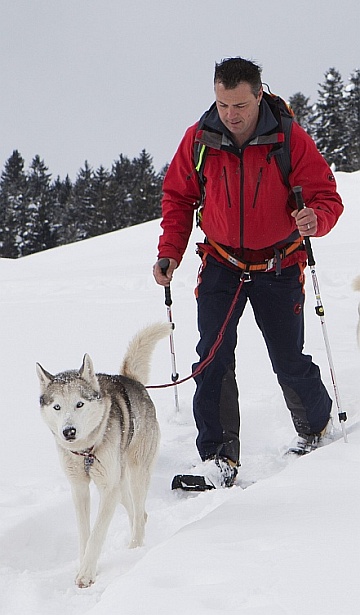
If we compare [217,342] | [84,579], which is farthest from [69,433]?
[217,342]

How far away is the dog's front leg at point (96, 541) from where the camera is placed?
278 centimetres

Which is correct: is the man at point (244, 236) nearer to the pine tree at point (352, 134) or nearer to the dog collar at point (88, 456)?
the dog collar at point (88, 456)

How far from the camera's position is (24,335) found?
846 cm

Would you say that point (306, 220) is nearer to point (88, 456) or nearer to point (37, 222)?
point (88, 456)

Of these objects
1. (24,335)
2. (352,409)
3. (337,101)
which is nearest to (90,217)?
(337,101)

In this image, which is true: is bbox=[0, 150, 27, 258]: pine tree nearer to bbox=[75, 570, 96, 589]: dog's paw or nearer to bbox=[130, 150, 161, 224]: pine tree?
bbox=[130, 150, 161, 224]: pine tree

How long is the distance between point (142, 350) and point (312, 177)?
1463 mm

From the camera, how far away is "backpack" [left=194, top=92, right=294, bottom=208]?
3.54 m

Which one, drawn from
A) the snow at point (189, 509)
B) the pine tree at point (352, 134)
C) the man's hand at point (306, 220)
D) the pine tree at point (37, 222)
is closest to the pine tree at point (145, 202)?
the pine tree at point (37, 222)

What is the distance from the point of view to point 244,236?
145 inches

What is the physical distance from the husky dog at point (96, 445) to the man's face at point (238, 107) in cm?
154

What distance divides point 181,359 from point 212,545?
481 cm

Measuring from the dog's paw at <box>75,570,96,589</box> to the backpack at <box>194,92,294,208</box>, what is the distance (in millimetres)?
2263

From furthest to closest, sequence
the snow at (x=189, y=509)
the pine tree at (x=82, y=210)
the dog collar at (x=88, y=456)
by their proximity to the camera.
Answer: the pine tree at (x=82, y=210), the dog collar at (x=88, y=456), the snow at (x=189, y=509)
